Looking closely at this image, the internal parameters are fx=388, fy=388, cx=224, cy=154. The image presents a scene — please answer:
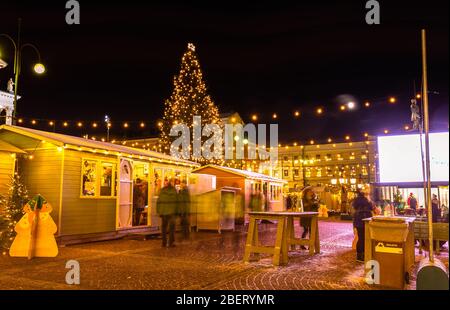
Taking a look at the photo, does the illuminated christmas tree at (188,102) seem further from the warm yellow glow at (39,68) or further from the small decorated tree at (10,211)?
the small decorated tree at (10,211)

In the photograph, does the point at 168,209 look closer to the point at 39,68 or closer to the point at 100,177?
the point at 100,177

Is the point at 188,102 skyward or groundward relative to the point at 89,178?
skyward

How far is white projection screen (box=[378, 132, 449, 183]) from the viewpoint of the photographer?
9898mm

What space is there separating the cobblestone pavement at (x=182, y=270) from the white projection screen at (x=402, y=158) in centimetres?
220

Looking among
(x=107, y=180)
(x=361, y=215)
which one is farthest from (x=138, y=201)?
(x=361, y=215)

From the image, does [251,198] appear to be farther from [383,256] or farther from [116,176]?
[383,256]

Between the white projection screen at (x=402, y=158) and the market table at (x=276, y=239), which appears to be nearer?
the market table at (x=276, y=239)

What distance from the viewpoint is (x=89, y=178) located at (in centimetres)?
1247

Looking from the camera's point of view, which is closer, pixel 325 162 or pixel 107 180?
pixel 107 180

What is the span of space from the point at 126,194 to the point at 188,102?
752 inches

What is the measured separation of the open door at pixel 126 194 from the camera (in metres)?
13.5

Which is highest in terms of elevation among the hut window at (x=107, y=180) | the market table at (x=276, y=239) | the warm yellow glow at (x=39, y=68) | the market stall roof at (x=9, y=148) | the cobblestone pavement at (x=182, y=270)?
the warm yellow glow at (x=39, y=68)

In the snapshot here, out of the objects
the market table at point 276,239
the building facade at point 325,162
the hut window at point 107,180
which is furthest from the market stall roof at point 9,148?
the building facade at point 325,162

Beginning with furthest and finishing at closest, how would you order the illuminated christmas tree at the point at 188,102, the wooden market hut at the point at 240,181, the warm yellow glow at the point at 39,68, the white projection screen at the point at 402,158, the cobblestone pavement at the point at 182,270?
the illuminated christmas tree at the point at 188,102 → the wooden market hut at the point at 240,181 → the warm yellow glow at the point at 39,68 → the white projection screen at the point at 402,158 → the cobblestone pavement at the point at 182,270
